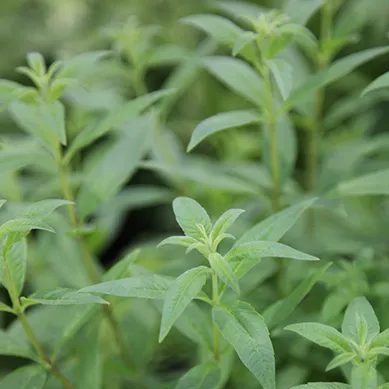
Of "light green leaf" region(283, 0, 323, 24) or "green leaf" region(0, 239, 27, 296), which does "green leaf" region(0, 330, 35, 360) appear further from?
"light green leaf" region(283, 0, 323, 24)

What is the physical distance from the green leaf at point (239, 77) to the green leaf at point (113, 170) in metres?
0.18

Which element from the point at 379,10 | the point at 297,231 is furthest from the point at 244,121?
the point at 379,10

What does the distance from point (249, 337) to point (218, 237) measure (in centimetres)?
12

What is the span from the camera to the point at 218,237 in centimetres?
76

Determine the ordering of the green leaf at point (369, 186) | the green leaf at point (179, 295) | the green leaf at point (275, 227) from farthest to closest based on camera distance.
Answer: the green leaf at point (369, 186)
the green leaf at point (275, 227)
the green leaf at point (179, 295)

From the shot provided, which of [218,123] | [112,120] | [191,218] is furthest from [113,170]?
[191,218]

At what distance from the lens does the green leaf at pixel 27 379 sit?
0.89m

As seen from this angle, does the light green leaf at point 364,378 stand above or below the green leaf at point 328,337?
below

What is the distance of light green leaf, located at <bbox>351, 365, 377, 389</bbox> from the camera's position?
0.71 metres

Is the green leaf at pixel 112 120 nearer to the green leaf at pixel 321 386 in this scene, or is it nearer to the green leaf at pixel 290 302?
the green leaf at pixel 290 302

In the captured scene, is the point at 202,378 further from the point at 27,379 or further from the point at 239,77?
the point at 239,77

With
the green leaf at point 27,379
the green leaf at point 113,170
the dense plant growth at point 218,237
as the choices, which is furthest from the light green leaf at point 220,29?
the green leaf at point 27,379

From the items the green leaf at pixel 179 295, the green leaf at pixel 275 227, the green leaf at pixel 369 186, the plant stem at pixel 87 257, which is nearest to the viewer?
the green leaf at pixel 179 295

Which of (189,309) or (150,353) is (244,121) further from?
(150,353)
